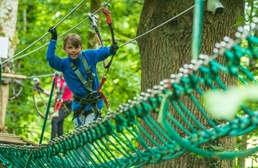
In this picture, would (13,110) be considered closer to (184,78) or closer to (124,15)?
(124,15)

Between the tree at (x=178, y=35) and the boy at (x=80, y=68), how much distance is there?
34 centimetres

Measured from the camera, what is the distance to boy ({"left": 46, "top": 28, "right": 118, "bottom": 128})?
4.46 meters

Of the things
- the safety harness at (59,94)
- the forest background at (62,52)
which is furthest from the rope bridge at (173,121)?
the forest background at (62,52)

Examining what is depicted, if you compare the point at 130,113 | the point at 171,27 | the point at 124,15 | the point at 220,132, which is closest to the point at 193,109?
the point at 171,27

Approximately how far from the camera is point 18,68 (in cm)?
1118

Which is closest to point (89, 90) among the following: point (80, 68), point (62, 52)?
point (80, 68)

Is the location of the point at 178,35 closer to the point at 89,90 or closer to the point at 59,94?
the point at 89,90

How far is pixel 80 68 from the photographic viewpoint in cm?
453

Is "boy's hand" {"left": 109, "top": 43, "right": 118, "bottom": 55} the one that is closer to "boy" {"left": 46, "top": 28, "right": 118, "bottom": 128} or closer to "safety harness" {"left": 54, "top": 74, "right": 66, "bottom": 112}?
"boy" {"left": 46, "top": 28, "right": 118, "bottom": 128}

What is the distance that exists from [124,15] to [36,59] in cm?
183

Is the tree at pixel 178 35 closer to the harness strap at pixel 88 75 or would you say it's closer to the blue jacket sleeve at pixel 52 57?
the harness strap at pixel 88 75

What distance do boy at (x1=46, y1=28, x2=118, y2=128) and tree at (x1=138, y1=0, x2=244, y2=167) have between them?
0.34m

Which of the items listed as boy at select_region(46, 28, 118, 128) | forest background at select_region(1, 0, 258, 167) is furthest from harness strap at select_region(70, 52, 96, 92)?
forest background at select_region(1, 0, 258, 167)

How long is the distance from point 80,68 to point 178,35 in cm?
76
